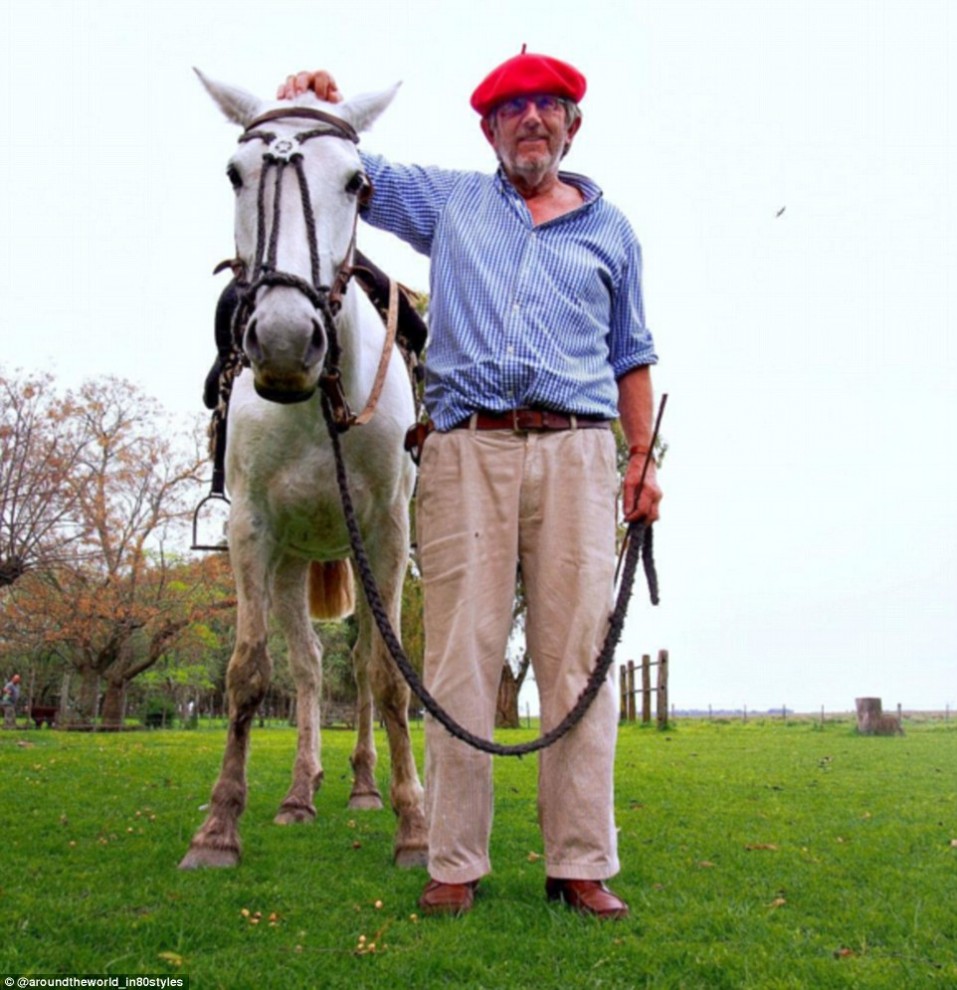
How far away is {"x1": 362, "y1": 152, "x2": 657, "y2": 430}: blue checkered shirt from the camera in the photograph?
3.48 meters

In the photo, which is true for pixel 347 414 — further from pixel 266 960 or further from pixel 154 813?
pixel 154 813

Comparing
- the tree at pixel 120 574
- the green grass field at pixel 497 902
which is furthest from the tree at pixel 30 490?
the green grass field at pixel 497 902

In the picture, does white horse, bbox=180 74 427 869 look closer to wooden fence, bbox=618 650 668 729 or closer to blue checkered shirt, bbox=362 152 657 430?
blue checkered shirt, bbox=362 152 657 430

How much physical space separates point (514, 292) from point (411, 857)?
2458 mm

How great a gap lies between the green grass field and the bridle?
1.72 meters

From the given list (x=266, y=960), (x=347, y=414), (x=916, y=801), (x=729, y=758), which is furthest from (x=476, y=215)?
(x=729, y=758)

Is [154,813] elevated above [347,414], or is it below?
below

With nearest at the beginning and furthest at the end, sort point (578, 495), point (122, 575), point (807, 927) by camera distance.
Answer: point (807, 927)
point (578, 495)
point (122, 575)

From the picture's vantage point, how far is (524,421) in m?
3.46

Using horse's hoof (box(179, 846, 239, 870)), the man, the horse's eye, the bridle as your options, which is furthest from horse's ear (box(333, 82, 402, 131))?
horse's hoof (box(179, 846, 239, 870))

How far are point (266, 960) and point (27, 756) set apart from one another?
9050mm

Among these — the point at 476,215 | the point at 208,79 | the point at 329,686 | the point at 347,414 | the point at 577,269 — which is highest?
the point at 208,79

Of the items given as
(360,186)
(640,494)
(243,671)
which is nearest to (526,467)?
(640,494)

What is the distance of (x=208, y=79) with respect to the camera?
12.6 ft
